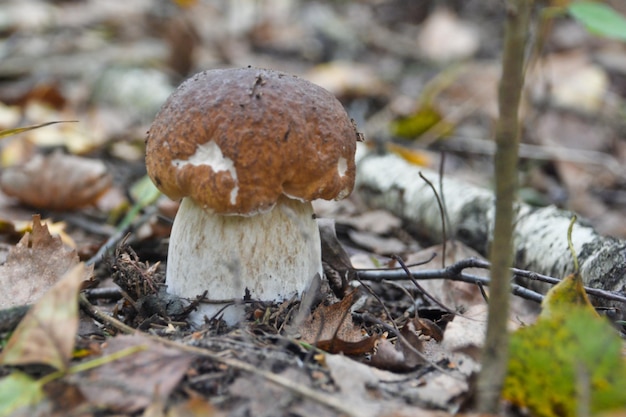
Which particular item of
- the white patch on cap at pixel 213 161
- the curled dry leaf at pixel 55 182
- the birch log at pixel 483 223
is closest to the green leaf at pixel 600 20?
the birch log at pixel 483 223

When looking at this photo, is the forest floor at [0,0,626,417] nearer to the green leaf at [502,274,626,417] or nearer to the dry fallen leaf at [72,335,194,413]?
the dry fallen leaf at [72,335,194,413]

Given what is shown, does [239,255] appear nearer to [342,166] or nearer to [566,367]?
[342,166]

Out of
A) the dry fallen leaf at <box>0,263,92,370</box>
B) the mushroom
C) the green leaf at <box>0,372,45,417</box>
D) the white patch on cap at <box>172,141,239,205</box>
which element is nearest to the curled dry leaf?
the mushroom

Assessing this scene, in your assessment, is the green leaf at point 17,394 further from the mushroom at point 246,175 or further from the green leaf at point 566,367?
the green leaf at point 566,367

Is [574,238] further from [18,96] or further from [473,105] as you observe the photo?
[18,96]

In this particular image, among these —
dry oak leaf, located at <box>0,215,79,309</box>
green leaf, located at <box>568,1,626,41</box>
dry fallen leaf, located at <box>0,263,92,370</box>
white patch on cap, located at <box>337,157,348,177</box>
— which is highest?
green leaf, located at <box>568,1,626,41</box>

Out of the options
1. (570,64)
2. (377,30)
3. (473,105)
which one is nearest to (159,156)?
(473,105)
